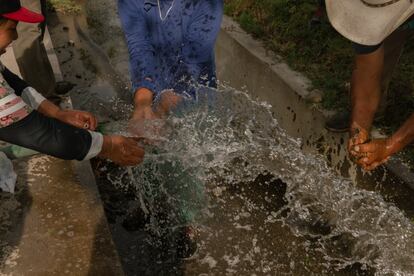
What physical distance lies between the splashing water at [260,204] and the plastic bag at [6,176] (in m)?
1.03

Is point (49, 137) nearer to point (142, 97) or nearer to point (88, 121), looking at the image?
point (88, 121)

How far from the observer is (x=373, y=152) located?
2768 mm

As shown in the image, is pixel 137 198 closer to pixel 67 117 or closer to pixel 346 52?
pixel 67 117

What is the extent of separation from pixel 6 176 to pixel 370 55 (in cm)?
257

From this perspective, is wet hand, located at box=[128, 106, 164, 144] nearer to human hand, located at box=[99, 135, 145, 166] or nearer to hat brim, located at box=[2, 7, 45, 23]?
human hand, located at box=[99, 135, 145, 166]

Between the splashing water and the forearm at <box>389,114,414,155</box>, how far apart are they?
2.46 feet

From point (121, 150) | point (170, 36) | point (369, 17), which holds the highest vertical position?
point (369, 17)

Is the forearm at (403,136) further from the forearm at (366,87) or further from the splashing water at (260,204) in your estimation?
the splashing water at (260,204)

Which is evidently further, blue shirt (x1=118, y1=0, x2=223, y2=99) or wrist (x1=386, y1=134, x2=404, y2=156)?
blue shirt (x1=118, y1=0, x2=223, y2=99)

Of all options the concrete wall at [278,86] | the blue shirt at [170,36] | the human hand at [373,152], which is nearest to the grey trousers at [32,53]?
the blue shirt at [170,36]

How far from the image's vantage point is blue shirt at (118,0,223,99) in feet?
9.97

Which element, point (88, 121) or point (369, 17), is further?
point (88, 121)

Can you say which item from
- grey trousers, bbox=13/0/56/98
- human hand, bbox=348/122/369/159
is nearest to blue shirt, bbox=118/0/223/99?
human hand, bbox=348/122/369/159

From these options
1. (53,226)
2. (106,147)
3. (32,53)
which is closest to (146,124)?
(106,147)
